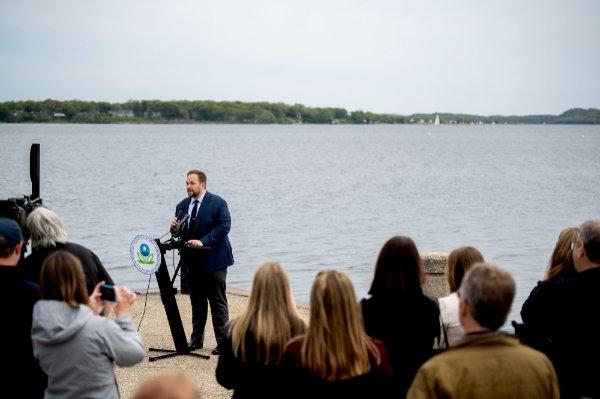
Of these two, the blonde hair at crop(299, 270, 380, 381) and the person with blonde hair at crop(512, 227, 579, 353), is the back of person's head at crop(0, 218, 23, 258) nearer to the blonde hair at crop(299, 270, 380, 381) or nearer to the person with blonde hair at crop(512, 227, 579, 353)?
the blonde hair at crop(299, 270, 380, 381)

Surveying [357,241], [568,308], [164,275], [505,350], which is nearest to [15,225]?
[505,350]

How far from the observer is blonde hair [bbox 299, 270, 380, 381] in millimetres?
4246

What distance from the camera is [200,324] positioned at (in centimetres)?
969

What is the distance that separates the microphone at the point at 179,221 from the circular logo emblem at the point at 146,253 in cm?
58

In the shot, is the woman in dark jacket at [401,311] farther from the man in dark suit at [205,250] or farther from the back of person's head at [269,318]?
the man in dark suit at [205,250]

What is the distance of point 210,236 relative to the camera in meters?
9.41

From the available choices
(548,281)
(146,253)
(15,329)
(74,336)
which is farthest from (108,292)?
(146,253)

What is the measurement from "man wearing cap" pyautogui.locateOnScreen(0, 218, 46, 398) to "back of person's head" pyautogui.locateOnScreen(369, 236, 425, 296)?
2.01 metres

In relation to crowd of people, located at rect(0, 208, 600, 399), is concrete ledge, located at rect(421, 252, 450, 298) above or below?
below

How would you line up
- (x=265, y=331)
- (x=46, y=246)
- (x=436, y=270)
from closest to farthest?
1. (x=265, y=331)
2. (x=46, y=246)
3. (x=436, y=270)

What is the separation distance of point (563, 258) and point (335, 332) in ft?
7.30

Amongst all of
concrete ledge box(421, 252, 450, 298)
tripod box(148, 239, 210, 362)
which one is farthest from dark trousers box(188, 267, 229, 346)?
concrete ledge box(421, 252, 450, 298)

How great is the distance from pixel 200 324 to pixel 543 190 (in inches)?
1763

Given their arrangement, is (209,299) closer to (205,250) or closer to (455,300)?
(205,250)
